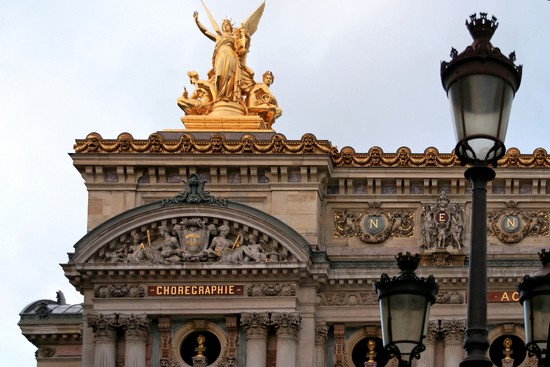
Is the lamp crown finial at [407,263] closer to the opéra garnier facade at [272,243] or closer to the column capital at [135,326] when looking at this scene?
the opéra garnier facade at [272,243]

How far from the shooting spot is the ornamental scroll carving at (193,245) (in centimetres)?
4806

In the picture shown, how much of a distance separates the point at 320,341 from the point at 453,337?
3.94 meters

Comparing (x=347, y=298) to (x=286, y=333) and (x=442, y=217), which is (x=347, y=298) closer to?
(x=286, y=333)

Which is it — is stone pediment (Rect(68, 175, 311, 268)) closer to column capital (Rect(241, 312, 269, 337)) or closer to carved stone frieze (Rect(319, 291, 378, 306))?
column capital (Rect(241, 312, 269, 337))

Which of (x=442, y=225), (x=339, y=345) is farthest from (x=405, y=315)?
(x=442, y=225)

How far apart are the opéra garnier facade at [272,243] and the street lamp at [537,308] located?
29166mm

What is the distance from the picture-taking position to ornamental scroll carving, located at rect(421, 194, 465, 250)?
49250 millimetres

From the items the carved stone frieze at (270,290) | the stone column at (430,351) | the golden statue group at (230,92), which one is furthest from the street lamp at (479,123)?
the golden statue group at (230,92)

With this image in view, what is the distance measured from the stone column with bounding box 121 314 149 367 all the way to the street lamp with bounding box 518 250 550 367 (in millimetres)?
30281

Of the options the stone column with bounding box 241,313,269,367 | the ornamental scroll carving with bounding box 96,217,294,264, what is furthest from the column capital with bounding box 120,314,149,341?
the stone column with bounding box 241,313,269,367

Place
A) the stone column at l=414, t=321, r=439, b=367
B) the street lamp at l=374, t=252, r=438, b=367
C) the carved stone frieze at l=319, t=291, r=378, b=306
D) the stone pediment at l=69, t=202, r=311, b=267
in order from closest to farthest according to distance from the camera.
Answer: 1. the street lamp at l=374, t=252, r=438, b=367
2. the stone pediment at l=69, t=202, r=311, b=267
3. the stone column at l=414, t=321, r=439, b=367
4. the carved stone frieze at l=319, t=291, r=378, b=306

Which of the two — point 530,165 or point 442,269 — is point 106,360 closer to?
point 442,269

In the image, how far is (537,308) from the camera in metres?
18.3

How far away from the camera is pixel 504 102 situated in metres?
17.7
